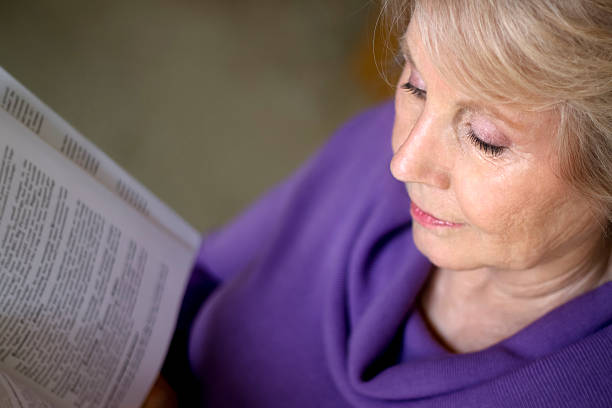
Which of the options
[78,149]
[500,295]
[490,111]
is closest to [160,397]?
[78,149]

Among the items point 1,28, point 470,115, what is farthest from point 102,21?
point 470,115

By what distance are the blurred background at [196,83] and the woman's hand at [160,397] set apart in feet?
3.76

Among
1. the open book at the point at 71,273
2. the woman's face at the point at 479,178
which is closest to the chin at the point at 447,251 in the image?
the woman's face at the point at 479,178

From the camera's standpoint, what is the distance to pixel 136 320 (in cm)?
90

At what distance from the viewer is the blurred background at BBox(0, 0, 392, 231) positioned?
2.22 meters

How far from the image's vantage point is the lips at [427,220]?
2.60 feet

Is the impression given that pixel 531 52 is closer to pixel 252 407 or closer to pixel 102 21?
pixel 252 407

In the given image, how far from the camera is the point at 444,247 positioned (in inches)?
31.4

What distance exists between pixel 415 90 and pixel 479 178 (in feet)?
0.44

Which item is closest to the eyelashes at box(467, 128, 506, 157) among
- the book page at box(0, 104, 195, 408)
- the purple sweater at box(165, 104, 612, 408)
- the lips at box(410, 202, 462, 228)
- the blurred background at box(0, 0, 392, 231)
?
the lips at box(410, 202, 462, 228)

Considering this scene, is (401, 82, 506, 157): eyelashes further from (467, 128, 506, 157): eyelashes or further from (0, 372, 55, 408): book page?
(0, 372, 55, 408): book page

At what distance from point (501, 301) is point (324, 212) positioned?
1.11 feet

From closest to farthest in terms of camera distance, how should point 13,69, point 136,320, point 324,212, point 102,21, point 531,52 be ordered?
point 531,52
point 136,320
point 324,212
point 13,69
point 102,21

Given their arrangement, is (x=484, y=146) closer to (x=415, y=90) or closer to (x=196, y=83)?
(x=415, y=90)
